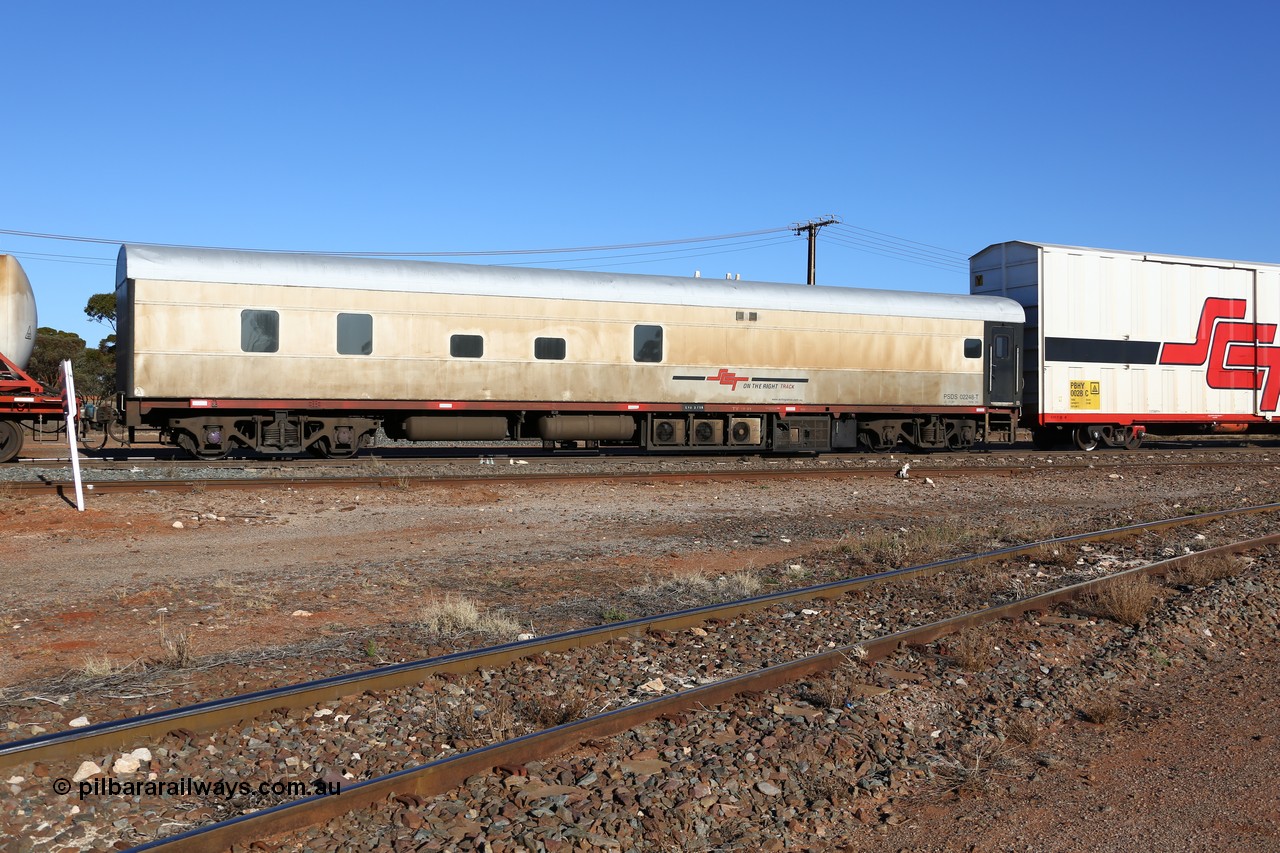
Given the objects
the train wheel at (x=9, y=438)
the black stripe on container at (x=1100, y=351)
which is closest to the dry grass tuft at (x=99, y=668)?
the train wheel at (x=9, y=438)

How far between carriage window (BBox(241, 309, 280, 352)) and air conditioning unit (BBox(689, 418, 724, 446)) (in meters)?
7.94

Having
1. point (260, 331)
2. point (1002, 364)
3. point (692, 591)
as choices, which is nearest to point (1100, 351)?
point (1002, 364)

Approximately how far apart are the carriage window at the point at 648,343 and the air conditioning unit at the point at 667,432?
130cm

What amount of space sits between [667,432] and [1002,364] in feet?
25.7

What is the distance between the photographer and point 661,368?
754 inches

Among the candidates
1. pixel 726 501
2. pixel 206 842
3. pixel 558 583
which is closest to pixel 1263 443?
pixel 726 501

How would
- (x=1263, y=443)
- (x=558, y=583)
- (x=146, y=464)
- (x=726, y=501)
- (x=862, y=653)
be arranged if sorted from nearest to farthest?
(x=862, y=653) < (x=558, y=583) < (x=726, y=501) < (x=146, y=464) < (x=1263, y=443)

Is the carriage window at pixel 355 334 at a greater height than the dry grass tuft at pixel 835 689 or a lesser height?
greater

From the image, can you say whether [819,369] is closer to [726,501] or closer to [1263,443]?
[726,501]

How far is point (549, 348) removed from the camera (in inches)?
721

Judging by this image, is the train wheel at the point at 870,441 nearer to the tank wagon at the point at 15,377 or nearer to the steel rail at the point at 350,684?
the steel rail at the point at 350,684

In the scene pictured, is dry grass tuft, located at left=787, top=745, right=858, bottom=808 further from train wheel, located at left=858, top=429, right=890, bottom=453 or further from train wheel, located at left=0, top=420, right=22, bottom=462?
train wheel, located at left=858, top=429, right=890, bottom=453

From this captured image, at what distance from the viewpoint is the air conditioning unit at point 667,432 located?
64.1ft

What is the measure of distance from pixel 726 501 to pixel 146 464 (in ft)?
30.5
